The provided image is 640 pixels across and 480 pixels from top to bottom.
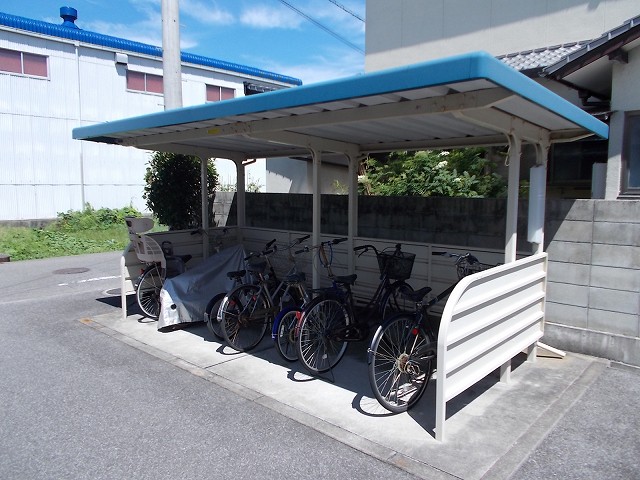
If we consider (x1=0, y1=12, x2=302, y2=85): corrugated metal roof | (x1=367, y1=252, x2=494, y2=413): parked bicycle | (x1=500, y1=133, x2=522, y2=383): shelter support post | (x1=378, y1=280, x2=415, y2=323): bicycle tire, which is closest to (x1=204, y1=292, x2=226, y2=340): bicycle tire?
(x1=378, y1=280, x2=415, y2=323): bicycle tire

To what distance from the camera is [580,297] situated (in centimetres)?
464

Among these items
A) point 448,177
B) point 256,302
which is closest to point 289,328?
point 256,302

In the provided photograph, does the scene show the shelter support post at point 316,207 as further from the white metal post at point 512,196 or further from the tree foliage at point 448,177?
the tree foliage at point 448,177

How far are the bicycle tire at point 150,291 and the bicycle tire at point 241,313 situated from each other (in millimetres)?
1634

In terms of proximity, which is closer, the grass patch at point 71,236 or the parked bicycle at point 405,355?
the parked bicycle at point 405,355

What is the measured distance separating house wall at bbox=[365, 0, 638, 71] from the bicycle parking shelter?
466 cm

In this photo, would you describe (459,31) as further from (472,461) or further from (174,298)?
(472,461)

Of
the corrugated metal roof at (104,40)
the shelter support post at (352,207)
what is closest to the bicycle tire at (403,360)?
the shelter support post at (352,207)

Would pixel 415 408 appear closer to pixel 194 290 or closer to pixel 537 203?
pixel 537 203

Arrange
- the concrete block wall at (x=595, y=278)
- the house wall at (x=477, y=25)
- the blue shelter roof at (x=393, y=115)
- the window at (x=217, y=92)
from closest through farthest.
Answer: the blue shelter roof at (x=393, y=115)
the concrete block wall at (x=595, y=278)
the house wall at (x=477, y=25)
the window at (x=217, y=92)

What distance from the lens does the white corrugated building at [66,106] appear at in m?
13.6

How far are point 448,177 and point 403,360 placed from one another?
5357 mm

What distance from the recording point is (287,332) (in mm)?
4555

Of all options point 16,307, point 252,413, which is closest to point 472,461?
point 252,413
